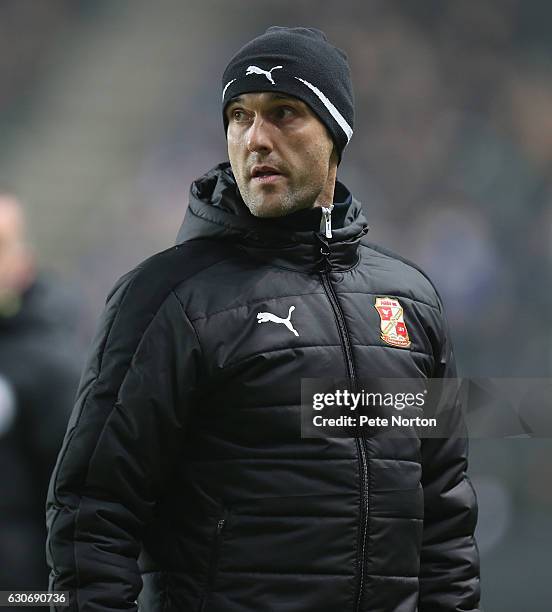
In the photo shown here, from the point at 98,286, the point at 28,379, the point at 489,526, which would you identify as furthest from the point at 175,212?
the point at 28,379

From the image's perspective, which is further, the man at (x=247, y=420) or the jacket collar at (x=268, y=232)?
the jacket collar at (x=268, y=232)

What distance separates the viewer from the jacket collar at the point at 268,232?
157 cm

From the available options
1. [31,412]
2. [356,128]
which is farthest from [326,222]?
[356,128]

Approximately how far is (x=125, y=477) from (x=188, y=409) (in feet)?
0.39

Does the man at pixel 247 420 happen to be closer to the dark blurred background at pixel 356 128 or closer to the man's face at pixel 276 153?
the man's face at pixel 276 153

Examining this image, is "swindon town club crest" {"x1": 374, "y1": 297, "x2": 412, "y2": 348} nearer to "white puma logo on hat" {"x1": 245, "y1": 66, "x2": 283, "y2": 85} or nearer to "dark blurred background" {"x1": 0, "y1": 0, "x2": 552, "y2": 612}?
"white puma logo on hat" {"x1": 245, "y1": 66, "x2": 283, "y2": 85}

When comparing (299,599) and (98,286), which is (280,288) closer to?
(299,599)

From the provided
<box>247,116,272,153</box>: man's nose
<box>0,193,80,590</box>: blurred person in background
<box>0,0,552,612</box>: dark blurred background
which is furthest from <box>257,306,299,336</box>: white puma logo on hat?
<box>0,0,552,612</box>: dark blurred background

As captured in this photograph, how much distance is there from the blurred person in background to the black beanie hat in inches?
44.3

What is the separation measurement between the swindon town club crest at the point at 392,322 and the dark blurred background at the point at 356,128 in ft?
17.9

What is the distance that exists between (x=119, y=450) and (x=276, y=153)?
0.49 m

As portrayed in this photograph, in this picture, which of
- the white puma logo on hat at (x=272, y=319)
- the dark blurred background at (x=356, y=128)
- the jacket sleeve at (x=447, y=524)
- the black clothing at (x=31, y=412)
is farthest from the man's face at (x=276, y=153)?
the dark blurred background at (x=356, y=128)

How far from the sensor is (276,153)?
61.8 inches

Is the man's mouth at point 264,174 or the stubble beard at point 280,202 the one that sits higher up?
the man's mouth at point 264,174
